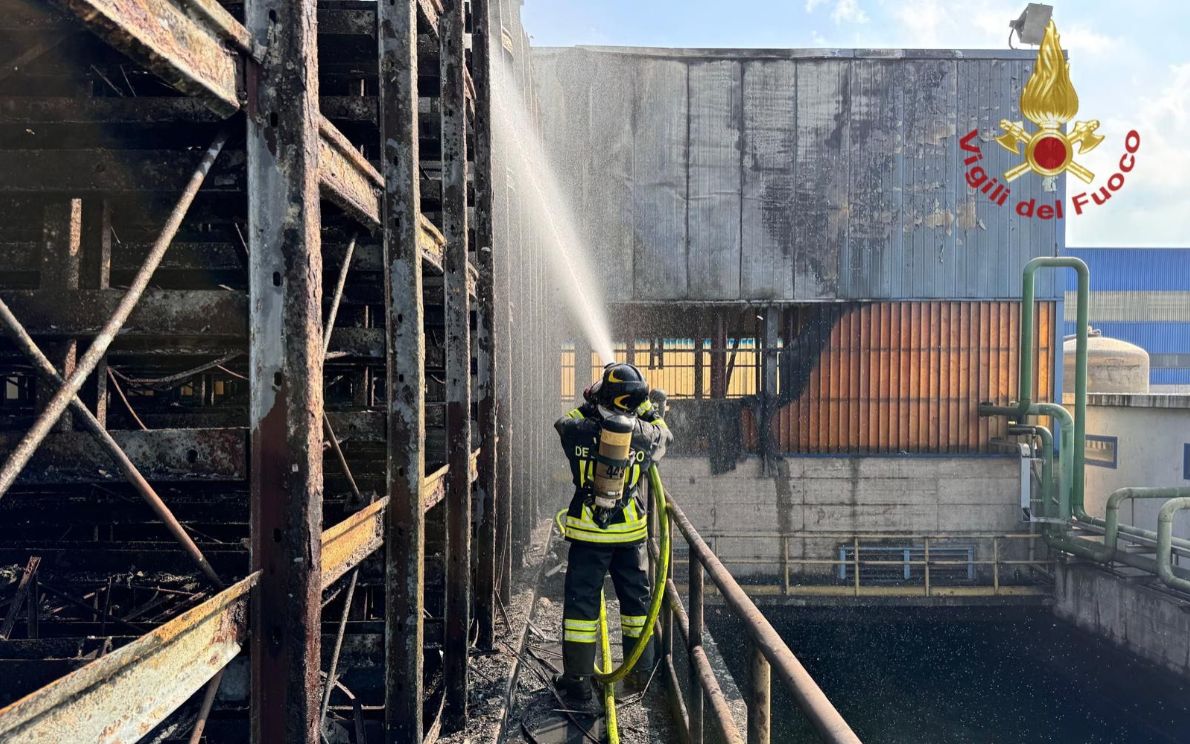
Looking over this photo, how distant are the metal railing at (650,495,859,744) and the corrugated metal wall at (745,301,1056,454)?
10.3 m

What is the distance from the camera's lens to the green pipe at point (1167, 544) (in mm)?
10039

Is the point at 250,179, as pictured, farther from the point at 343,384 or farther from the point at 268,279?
the point at 343,384

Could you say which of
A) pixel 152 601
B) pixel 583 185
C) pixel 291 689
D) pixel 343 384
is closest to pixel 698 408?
pixel 583 185

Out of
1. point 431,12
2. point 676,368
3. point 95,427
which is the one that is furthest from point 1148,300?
point 95,427

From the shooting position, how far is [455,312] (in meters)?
3.97

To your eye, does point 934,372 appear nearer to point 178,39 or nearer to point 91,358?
point 178,39

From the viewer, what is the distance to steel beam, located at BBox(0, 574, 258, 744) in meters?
1.09

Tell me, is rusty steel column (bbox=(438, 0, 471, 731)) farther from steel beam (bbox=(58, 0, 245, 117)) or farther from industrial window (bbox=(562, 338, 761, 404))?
industrial window (bbox=(562, 338, 761, 404))

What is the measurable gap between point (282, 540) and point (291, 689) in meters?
0.44

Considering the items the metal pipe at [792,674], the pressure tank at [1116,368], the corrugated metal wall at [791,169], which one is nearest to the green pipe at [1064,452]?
the corrugated metal wall at [791,169]

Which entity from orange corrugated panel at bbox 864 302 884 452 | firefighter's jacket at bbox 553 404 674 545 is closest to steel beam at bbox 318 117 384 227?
firefighter's jacket at bbox 553 404 674 545

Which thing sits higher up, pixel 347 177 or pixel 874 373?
pixel 347 177

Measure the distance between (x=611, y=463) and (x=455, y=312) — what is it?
1.37 m

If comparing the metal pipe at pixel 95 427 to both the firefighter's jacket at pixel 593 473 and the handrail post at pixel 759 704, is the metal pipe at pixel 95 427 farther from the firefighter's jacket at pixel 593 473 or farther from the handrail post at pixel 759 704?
the firefighter's jacket at pixel 593 473
